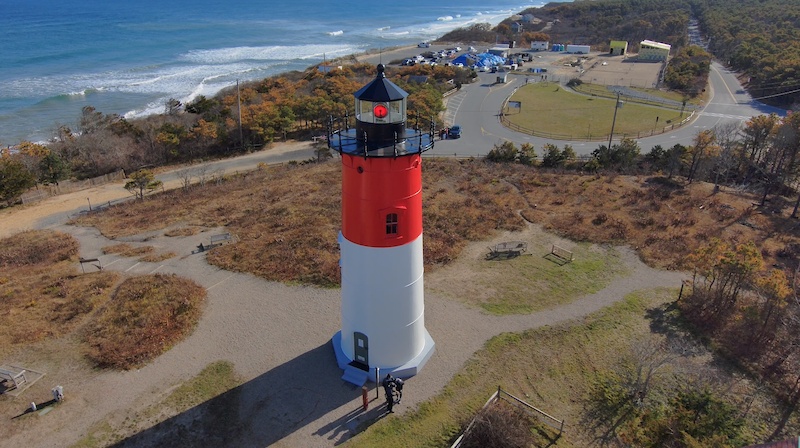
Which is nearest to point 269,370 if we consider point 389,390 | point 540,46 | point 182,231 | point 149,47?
point 389,390

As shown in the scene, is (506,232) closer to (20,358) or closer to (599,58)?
(20,358)

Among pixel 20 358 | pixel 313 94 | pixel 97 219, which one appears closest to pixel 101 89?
pixel 313 94

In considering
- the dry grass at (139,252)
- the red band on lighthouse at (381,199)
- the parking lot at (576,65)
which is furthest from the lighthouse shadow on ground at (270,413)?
the parking lot at (576,65)

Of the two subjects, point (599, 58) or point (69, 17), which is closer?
point (599, 58)

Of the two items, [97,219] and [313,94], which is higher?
[313,94]

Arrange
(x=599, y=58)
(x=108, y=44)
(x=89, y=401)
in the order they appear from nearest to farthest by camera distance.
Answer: (x=89, y=401), (x=599, y=58), (x=108, y=44)

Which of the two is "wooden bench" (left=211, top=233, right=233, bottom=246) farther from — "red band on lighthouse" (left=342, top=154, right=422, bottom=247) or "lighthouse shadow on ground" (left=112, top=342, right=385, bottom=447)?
"red band on lighthouse" (left=342, top=154, right=422, bottom=247)

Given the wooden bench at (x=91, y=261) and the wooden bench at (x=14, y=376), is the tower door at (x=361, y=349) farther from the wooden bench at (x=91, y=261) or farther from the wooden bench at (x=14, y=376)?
the wooden bench at (x=91, y=261)
